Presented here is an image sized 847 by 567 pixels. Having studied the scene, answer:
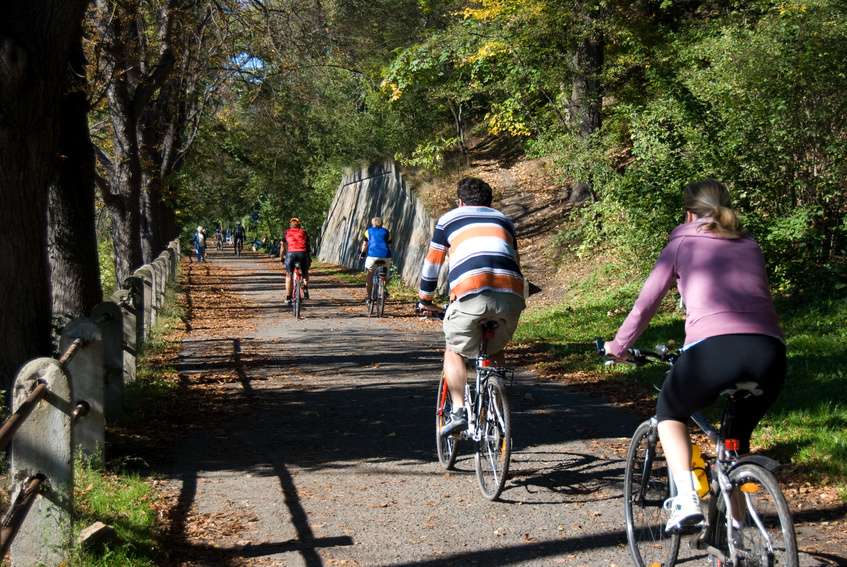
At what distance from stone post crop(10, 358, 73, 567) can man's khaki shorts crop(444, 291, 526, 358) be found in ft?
8.46

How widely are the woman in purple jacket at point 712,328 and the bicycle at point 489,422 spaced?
207 centimetres

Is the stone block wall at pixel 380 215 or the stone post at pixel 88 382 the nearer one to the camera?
the stone post at pixel 88 382

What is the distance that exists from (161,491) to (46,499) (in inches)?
76.8

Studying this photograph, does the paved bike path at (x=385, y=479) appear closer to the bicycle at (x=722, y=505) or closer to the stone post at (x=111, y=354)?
the bicycle at (x=722, y=505)

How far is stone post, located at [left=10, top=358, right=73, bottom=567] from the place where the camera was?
4.88m

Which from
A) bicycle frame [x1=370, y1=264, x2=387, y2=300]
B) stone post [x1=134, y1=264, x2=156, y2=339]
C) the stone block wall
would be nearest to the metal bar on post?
stone post [x1=134, y1=264, x2=156, y2=339]

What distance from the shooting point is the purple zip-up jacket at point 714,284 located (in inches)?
163

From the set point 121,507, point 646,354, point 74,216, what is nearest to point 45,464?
point 121,507

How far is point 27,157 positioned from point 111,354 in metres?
2.25

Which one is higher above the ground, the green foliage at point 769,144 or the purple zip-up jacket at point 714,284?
the green foliage at point 769,144

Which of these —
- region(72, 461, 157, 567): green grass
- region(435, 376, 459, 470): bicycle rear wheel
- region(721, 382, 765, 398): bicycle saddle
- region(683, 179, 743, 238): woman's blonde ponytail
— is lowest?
region(72, 461, 157, 567): green grass

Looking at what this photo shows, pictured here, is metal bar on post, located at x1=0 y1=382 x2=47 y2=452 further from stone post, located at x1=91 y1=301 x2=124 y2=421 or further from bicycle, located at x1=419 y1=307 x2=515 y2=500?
stone post, located at x1=91 y1=301 x2=124 y2=421

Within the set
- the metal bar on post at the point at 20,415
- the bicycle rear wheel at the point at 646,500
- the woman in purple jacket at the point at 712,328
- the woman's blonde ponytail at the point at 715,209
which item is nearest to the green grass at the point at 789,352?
the bicycle rear wheel at the point at 646,500

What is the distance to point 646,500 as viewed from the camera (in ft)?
16.2
